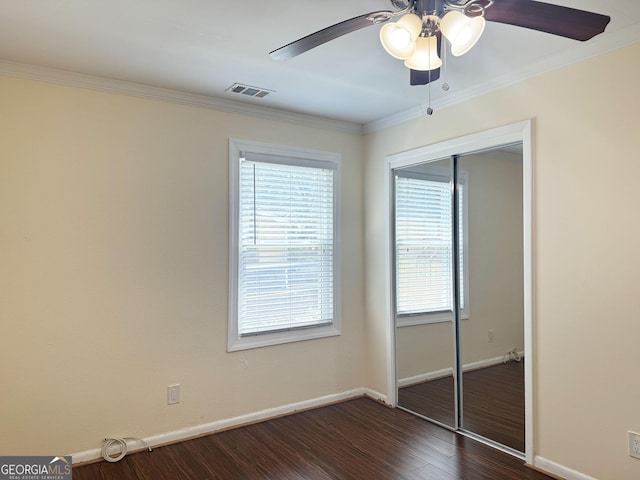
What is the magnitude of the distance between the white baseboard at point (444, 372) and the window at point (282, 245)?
0.72m

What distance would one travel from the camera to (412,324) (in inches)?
143

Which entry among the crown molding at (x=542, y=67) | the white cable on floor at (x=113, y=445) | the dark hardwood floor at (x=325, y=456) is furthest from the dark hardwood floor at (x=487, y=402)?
the white cable on floor at (x=113, y=445)

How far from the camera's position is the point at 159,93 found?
10.0 feet

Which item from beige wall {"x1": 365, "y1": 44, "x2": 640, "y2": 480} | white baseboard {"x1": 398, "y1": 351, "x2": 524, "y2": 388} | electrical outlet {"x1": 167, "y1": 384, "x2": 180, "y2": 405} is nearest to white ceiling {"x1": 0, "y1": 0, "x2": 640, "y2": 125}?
beige wall {"x1": 365, "y1": 44, "x2": 640, "y2": 480}

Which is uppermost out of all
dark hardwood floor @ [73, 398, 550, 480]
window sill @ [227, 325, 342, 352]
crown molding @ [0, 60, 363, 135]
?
crown molding @ [0, 60, 363, 135]

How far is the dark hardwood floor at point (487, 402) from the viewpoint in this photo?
2824 millimetres

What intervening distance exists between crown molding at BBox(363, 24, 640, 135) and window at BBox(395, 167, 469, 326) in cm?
48

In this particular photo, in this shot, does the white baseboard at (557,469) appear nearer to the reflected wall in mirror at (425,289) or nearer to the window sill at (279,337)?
the reflected wall in mirror at (425,289)

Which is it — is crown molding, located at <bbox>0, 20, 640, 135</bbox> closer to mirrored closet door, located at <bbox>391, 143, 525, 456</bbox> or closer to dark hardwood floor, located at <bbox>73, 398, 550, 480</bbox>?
mirrored closet door, located at <bbox>391, 143, 525, 456</bbox>

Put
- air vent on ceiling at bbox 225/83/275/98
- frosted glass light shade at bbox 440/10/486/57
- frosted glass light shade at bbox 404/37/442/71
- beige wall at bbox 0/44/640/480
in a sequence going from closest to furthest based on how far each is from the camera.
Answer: frosted glass light shade at bbox 440/10/486/57, frosted glass light shade at bbox 404/37/442/71, beige wall at bbox 0/44/640/480, air vent on ceiling at bbox 225/83/275/98

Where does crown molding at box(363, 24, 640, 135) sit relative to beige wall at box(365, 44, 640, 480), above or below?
above

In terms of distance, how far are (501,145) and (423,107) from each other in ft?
2.57

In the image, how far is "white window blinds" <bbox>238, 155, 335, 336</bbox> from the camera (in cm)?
343

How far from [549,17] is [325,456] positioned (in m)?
2.70
